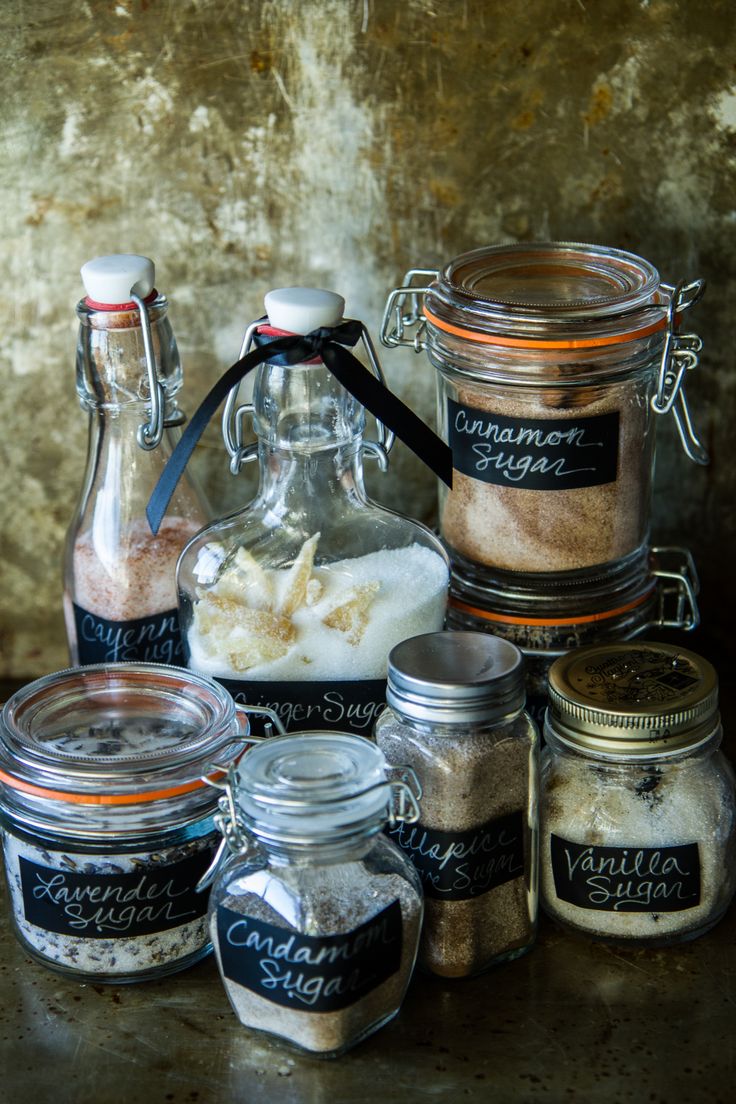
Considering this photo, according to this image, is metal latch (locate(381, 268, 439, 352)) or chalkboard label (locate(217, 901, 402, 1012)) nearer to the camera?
chalkboard label (locate(217, 901, 402, 1012))

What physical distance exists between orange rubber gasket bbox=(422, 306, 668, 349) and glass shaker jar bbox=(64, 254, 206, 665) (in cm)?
22

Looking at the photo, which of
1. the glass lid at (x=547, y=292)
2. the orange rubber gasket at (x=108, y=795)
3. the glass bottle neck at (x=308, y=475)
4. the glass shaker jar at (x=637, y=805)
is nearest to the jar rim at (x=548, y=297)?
the glass lid at (x=547, y=292)

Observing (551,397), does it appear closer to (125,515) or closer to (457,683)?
(457,683)

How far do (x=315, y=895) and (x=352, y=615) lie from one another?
0.67ft

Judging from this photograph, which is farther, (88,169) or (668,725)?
(88,169)

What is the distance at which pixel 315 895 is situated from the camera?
2.35 feet

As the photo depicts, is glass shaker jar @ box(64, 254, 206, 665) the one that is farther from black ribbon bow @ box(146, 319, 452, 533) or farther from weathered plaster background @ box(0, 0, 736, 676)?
weathered plaster background @ box(0, 0, 736, 676)

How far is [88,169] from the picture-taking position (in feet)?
3.53

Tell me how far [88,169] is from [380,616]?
470 millimetres

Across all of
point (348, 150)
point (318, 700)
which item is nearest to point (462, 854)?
point (318, 700)

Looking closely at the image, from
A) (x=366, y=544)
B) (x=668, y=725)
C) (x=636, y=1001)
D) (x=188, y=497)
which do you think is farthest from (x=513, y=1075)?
(x=188, y=497)

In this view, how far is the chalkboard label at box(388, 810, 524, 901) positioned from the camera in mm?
778

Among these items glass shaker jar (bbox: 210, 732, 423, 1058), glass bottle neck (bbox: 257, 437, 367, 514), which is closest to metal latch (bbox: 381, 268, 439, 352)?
glass bottle neck (bbox: 257, 437, 367, 514)

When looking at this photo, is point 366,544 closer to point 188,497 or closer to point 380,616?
point 380,616
